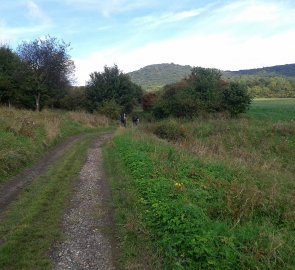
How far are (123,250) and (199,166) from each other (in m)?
7.22

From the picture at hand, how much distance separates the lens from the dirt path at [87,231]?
6.65 meters

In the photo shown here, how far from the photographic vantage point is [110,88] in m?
59.7

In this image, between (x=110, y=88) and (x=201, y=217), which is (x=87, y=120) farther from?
(x=201, y=217)

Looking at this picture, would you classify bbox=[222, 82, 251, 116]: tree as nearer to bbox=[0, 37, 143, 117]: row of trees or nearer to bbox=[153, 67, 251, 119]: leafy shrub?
bbox=[153, 67, 251, 119]: leafy shrub

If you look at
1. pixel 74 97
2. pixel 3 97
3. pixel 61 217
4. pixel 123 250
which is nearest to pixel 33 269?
pixel 123 250

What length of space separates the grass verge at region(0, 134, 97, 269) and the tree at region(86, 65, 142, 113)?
46094mm

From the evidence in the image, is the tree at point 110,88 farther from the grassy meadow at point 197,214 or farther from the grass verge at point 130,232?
the grass verge at point 130,232

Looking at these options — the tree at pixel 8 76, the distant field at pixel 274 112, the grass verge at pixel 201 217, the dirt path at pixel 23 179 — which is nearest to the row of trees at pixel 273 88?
the distant field at pixel 274 112

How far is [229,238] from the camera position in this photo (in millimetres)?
6277

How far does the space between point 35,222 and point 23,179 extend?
4.95 metres

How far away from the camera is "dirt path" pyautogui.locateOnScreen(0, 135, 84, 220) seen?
1057 cm

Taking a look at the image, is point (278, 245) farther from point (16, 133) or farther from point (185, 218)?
point (16, 133)

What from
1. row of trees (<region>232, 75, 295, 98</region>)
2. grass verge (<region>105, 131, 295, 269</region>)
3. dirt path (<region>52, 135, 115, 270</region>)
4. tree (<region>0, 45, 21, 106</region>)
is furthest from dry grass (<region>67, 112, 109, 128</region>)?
row of trees (<region>232, 75, 295, 98</region>)

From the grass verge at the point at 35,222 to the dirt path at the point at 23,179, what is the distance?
0.88ft
